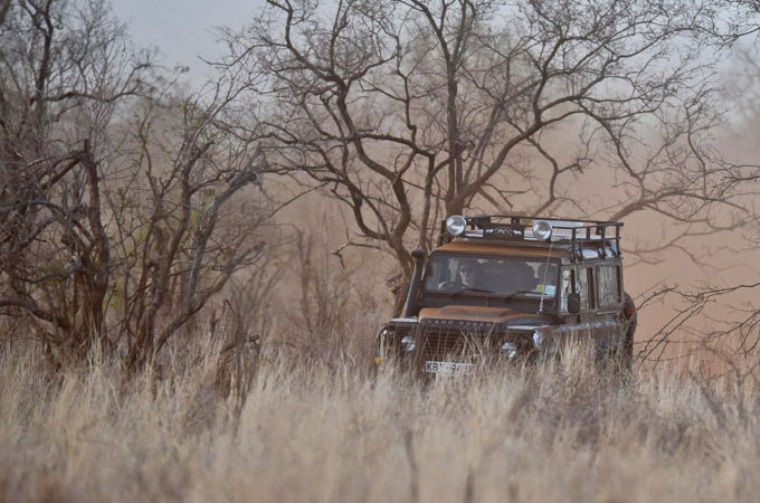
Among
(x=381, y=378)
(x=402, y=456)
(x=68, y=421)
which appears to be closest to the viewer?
(x=402, y=456)

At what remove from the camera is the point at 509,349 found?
10445mm

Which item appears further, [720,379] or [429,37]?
[429,37]

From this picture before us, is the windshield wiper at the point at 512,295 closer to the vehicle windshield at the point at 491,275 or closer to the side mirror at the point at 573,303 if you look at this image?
the vehicle windshield at the point at 491,275

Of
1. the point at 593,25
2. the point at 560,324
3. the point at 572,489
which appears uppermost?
the point at 593,25

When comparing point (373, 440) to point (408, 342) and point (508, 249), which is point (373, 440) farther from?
point (508, 249)

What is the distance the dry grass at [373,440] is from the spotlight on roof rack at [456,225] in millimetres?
2770

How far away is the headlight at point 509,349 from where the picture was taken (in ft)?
34.0

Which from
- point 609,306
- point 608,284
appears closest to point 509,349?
point 609,306

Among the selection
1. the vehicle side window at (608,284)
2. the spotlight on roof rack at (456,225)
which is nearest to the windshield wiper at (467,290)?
the spotlight on roof rack at (456,225)

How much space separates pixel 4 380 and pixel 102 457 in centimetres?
289

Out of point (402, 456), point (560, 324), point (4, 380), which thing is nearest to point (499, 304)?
point (560, 324)

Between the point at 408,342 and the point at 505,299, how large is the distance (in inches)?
45.1

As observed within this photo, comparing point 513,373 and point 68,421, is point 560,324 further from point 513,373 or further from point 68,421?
point 68,421

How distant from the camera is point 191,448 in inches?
260
